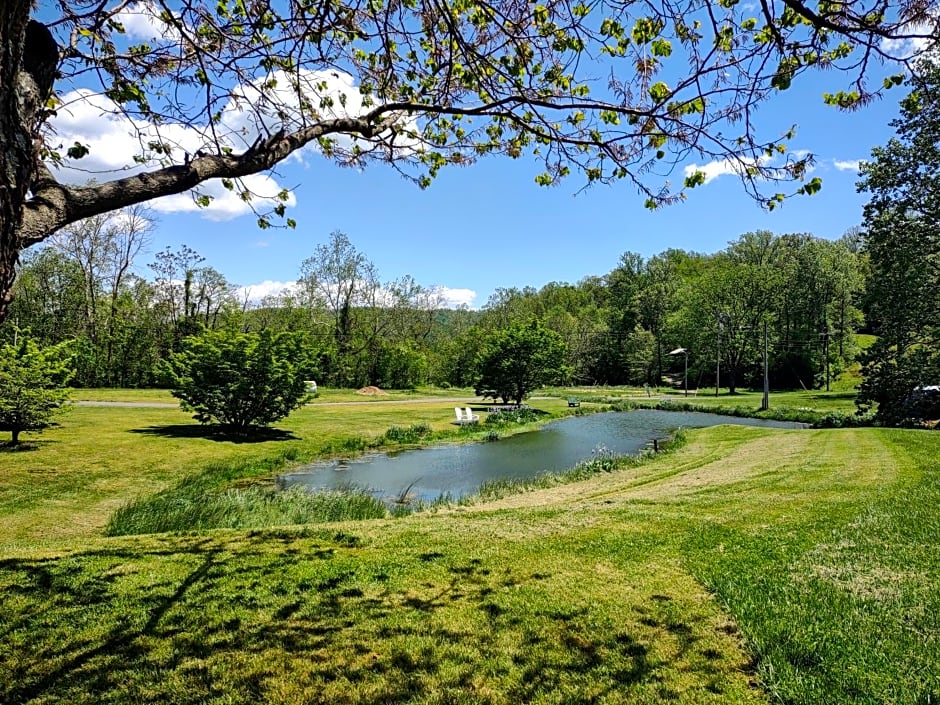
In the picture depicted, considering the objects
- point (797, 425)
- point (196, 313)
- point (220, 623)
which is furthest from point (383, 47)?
point (196, 313)

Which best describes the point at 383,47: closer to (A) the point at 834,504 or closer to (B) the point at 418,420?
(A) the point at 834,504

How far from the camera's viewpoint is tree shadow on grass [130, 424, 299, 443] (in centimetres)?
1812

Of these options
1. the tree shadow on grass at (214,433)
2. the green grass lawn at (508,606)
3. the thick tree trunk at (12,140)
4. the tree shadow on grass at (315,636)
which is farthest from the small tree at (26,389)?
the thick tree trunk at (12,140)

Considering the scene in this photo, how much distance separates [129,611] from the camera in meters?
4.32

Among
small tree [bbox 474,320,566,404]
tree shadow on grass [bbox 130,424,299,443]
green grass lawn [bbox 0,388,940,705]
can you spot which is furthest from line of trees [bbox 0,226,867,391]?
green grass lawn [bbox 0,388,940,705]

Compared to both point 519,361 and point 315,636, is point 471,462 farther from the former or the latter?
point 519,361

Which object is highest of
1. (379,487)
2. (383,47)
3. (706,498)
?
(383,47)

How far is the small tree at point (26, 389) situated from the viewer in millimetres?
12789

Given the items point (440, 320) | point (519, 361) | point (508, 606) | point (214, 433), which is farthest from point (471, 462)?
point (440, 320)

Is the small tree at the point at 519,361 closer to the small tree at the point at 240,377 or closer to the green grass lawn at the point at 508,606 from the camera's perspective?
the small tree at the point at 240,377

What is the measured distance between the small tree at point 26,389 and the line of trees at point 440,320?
60.8 feet

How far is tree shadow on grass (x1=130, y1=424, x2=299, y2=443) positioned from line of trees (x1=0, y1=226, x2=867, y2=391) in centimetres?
1576

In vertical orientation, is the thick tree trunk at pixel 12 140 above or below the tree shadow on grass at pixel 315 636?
above

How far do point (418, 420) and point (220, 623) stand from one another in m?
24.5
